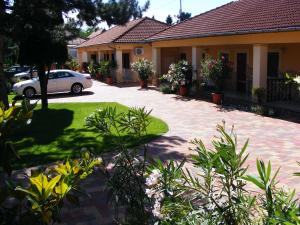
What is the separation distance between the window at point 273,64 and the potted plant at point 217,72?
2227mm

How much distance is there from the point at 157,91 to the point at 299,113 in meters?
10.7

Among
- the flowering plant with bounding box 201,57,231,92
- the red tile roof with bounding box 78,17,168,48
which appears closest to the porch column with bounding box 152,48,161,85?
the red tile roof with bounding box 78,17,168,48

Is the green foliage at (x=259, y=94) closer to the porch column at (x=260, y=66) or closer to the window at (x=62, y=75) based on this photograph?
the porch column at (x=260, y=66)

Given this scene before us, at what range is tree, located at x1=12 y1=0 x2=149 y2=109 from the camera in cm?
1255

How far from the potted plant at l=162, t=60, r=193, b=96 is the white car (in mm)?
6100

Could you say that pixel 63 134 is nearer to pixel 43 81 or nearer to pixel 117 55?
pixel 43 81

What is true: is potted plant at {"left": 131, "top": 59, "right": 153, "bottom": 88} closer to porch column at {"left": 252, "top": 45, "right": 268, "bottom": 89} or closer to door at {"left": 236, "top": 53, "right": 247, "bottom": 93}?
door at {"left": 236, "top": 53, "right": 247, "bottom": 93}

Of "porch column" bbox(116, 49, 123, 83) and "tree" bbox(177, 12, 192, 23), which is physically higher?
"tree" bbox(177, 12, 192, 23)

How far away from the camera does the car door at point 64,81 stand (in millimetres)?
23072

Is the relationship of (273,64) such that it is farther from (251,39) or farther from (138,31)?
(138,31)

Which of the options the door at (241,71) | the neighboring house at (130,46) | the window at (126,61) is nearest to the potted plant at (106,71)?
the neighboring house at (130,46)

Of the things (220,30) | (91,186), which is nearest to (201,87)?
(220,30)

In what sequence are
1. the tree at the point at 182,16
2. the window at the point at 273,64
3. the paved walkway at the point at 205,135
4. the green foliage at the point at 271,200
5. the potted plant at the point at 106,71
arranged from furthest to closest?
the tree at the point at 182,16 < the potted plant at the point at 106,71 < the window at the point at 273,64 < the paved walkway at the point at 205,135 < the green foliage at the point at 271,200

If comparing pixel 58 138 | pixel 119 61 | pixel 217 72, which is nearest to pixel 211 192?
pixel 58 138
